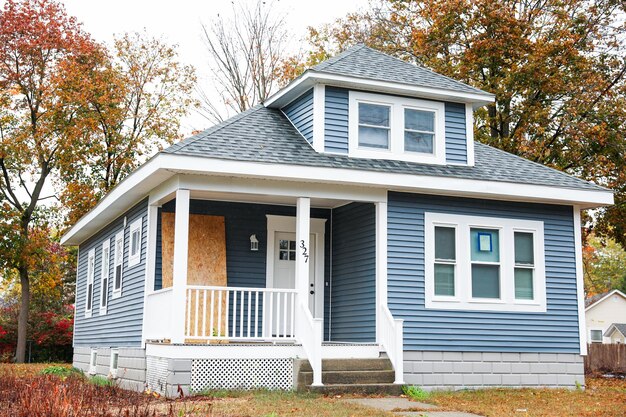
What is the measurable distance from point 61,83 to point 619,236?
1957 cm

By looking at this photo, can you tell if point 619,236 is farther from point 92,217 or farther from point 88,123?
point 88,123

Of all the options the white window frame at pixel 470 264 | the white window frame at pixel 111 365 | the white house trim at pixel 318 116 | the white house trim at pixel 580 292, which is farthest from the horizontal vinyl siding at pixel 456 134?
the white window frame at pixel 111 365

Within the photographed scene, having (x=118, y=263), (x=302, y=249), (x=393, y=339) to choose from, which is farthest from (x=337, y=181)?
(x=118, y=263)

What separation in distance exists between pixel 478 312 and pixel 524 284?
1.19m

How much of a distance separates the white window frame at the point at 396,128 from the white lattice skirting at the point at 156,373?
510 cm

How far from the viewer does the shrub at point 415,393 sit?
11.6 meters

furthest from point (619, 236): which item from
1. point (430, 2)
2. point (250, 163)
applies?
point (250, 163)

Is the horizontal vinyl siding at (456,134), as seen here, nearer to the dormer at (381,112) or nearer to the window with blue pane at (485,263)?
the dormer at (381,112)

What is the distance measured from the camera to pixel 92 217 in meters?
17.0

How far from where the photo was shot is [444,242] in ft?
45.6

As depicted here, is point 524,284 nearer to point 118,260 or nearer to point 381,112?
point 381,112

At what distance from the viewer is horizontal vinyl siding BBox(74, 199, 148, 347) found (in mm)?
13914

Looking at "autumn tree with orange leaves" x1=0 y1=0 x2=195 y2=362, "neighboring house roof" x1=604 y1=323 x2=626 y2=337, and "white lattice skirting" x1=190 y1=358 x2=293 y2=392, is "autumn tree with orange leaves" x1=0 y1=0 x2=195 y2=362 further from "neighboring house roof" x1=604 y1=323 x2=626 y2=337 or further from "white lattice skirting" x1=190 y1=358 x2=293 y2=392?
"neighboring house roof" x1=604 y1=323 x2=626 y2=337

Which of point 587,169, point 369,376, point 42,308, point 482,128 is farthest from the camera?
point 42,308
